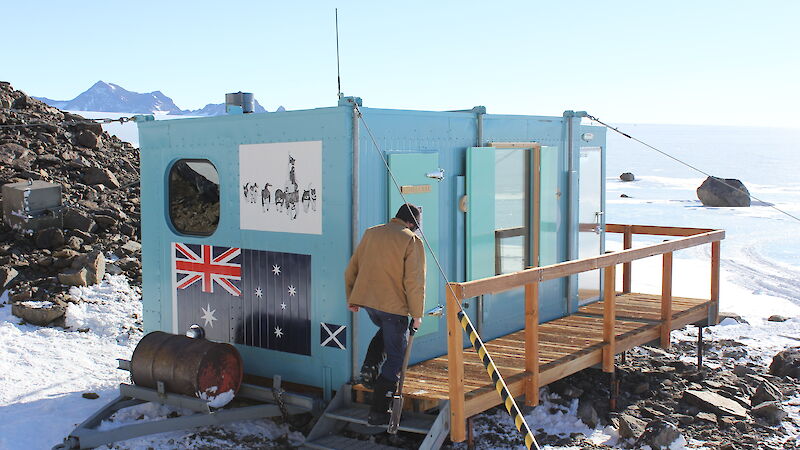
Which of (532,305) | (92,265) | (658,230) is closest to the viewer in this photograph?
(532,305)

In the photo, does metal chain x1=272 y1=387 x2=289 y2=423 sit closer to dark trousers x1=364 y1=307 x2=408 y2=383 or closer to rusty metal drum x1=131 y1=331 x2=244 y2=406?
rusty metal drum x1=131 y1=331 x2=244 y2=406

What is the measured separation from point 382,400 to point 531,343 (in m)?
1.46

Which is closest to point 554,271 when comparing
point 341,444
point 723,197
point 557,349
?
point 557,349

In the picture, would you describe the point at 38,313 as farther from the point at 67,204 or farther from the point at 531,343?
the point at 531,343

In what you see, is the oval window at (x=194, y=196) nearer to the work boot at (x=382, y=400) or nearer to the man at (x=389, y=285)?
the man at (x=389, y=285)

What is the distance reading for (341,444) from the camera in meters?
6.53

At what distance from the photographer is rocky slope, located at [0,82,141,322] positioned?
11.6 meters

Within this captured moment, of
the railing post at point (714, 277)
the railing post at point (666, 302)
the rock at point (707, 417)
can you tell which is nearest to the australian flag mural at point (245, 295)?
the rock at point (707, 417)

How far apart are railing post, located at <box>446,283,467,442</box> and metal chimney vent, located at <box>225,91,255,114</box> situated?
3345 mm

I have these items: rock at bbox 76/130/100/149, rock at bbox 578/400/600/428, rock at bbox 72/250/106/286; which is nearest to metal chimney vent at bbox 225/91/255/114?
rock at bbox 578/400/600/428

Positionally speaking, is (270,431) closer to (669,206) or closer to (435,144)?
(435,144)

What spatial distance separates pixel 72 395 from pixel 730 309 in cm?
1032

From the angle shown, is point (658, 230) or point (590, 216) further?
point (658, 230)

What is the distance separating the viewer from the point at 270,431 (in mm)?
7207
